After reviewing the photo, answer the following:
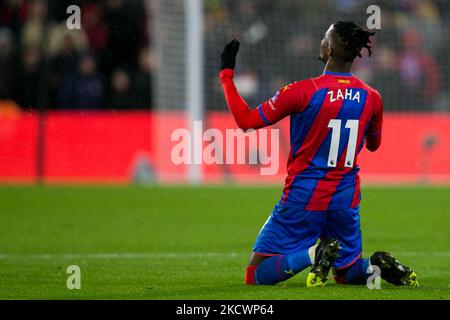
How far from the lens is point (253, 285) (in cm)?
767

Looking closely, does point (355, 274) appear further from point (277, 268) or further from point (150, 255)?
point (150, 255)

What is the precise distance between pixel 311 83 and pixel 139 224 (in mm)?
6120

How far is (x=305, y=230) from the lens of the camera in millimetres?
7582

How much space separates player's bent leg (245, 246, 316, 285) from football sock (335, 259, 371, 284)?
477mm

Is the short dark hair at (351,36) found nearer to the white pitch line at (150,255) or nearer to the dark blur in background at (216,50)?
the white pitch line at (150,255)

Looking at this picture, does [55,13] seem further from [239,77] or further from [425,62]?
[425,62]

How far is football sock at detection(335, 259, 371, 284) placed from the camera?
7605 mm

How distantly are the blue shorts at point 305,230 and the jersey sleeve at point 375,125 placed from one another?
1.71 feet

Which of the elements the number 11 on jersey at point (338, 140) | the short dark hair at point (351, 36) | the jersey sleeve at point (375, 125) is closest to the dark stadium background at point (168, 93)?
the jersey sleeve at point (375, 125)

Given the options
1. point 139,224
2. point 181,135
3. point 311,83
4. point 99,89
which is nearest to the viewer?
point 311,83

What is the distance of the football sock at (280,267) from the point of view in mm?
7320

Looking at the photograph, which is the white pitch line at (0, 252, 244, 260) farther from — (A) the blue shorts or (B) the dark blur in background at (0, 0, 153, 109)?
(B) the dark blur in background at (0, 0, 153, 109)

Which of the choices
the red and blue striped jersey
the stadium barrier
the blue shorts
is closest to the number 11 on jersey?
the red and blue striped jersey
